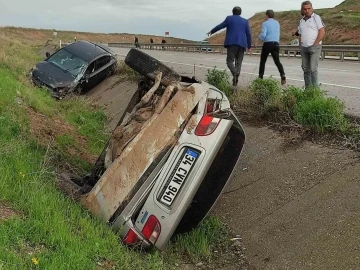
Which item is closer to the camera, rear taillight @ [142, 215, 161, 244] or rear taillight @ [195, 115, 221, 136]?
rear taillight @ [142, 215, 161, 244]

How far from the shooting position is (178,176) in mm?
4195

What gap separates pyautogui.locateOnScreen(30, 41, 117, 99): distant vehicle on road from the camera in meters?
13.4

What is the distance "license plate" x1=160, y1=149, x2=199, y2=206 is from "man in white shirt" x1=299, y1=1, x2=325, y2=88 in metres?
4.68

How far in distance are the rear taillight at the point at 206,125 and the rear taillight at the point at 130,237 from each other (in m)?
1.04

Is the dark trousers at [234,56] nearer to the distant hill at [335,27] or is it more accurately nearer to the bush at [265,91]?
the bush at [265,91]

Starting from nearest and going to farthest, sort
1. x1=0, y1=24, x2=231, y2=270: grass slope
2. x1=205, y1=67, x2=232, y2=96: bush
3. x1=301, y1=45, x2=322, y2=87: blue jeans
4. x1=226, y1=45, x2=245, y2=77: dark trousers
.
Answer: x1=0, y1=24, x2=231, y2=270: grass slope → x1=301, y1=45, x2=322, y2=87: blue jeans → x1=205, y1=67, x2=232, y2=96: bush → x1=226, y1=45, x2=245, y2=77: dark trousers

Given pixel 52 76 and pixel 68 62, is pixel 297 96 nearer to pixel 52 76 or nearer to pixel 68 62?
pixel 52 76

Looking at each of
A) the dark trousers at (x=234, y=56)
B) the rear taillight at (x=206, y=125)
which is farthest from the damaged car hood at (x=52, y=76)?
the rear taillight at (x=206, y=125)

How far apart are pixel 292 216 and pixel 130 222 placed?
5.95 feet

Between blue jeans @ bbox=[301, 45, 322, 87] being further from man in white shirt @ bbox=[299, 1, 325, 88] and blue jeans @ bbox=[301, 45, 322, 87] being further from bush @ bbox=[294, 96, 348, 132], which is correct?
bush @ bbox=[294, 96, 348, 132]

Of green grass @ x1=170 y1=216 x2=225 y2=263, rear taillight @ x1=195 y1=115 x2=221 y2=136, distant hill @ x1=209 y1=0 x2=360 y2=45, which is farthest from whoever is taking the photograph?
distant hill @ x1=209 y1=0 x2=360 y2=45

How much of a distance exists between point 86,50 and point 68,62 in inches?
35.4

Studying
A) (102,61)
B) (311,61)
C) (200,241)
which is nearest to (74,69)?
(102,61)

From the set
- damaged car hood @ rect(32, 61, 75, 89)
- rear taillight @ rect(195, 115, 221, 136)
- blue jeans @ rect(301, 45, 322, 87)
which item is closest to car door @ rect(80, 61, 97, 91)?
damaged car hood @ rect(32, 61, 75, 89)
